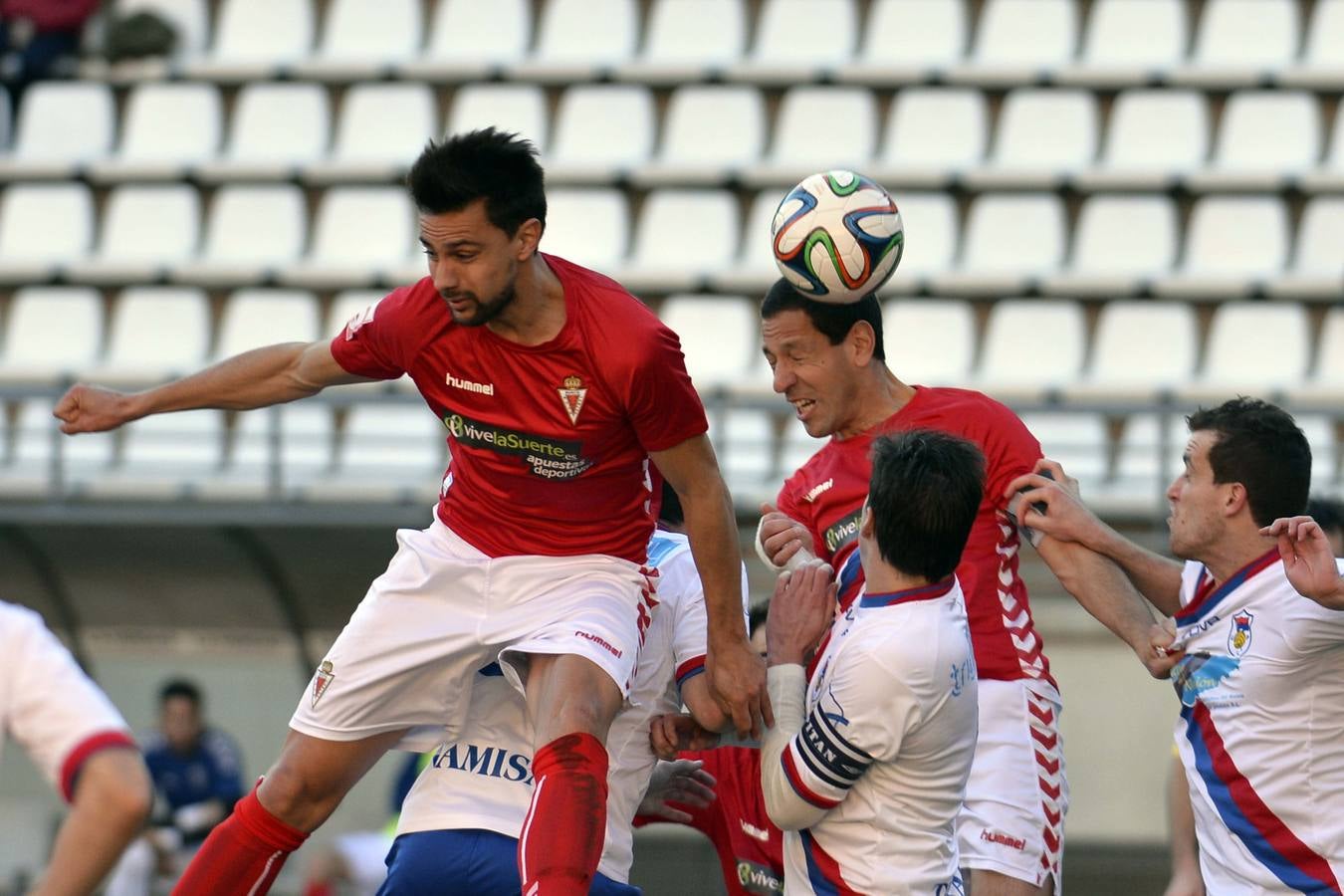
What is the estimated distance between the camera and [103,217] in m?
11.6

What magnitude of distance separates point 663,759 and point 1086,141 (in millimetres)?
7283

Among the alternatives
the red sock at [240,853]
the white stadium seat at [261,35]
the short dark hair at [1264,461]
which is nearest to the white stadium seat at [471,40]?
the white stadium seat at [261,35]

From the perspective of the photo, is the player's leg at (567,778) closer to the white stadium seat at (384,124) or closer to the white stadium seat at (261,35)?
the white stadium seat at (384,124)

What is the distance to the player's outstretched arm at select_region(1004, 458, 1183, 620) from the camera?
4.10 metres

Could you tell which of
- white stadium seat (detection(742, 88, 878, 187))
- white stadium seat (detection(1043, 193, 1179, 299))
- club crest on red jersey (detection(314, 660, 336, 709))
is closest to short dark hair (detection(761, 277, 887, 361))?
club crest on red jersey (detection(314, 660, 336, 709))

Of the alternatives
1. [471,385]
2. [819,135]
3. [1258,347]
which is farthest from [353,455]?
[471,385]

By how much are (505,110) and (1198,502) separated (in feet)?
25.8

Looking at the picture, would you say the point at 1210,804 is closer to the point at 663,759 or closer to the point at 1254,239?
the point at 663,759

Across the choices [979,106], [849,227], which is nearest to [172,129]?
[979,106]

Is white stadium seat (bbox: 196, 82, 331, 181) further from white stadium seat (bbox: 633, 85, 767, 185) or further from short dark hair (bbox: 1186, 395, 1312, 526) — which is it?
short dark hair (bbox: 1186, 395, 1312, 526)

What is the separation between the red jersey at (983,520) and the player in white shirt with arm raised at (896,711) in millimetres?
539

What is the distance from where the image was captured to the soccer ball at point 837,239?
441 centimetres

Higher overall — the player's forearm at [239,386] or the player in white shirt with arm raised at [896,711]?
the player's forearm at [239,386]

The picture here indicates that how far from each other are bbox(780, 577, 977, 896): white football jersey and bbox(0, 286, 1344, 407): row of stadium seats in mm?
5611
